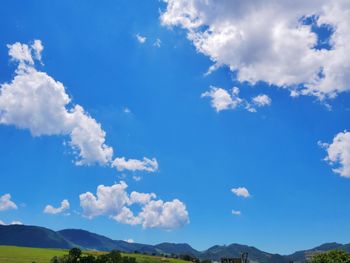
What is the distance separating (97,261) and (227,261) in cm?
11212

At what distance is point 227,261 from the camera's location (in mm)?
99438

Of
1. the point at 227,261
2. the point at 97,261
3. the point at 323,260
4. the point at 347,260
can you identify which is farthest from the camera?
the point at 97,261

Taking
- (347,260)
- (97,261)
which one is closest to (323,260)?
(347,260)

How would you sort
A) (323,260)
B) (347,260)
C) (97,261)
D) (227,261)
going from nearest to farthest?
(227,261) < (347,260) < (323,260) < (97,261)

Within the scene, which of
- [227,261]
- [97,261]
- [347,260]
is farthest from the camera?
[97,261]

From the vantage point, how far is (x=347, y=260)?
433ft

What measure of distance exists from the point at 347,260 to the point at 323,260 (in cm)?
1023

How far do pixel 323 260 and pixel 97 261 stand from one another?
98.2m

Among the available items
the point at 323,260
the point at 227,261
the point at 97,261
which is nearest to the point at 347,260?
the point at 323,260

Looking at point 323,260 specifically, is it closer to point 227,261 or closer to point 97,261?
point 227,261

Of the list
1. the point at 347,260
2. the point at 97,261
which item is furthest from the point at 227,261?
the point at 97,261

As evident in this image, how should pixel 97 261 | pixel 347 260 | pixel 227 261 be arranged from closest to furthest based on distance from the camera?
pixel 227 261 → pixel 347 260 → pixel 97 261

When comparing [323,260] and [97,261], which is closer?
[323,260]

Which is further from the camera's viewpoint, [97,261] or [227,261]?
[97,261]
